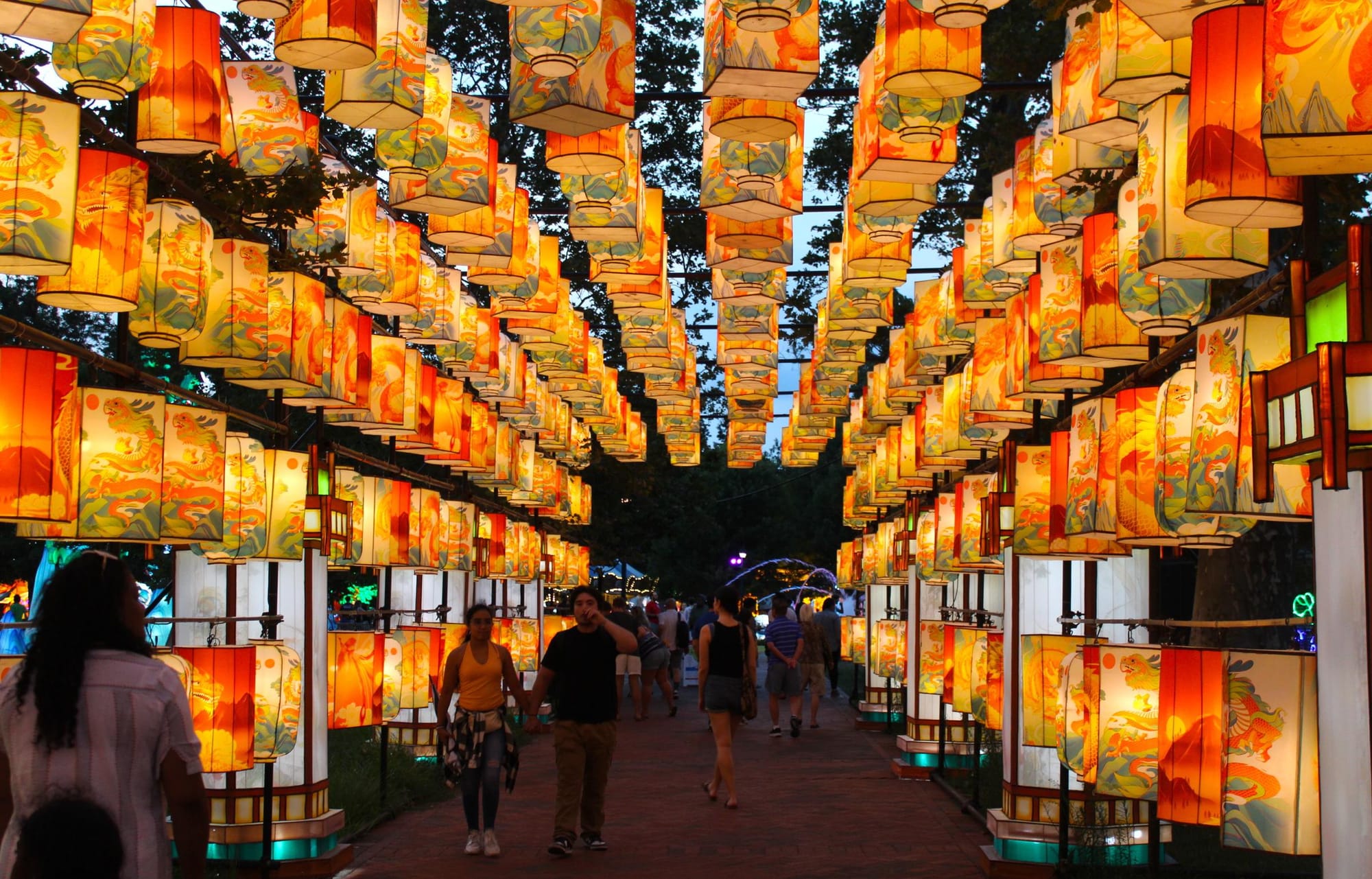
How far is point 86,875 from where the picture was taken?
12.5 feet

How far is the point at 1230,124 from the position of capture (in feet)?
14.0

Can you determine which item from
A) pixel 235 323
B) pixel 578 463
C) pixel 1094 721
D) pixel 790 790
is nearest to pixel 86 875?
pixel 235 323

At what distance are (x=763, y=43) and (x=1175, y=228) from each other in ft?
7.08

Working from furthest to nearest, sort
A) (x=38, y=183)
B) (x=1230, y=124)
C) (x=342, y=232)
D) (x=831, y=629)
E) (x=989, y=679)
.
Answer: (x=831, y=629) < (x=989, y=679) < (x=342, y=232) < (x=38, y=183) < (x=1230, y=124)

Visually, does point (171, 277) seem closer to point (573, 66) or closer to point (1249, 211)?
point (573, 66)

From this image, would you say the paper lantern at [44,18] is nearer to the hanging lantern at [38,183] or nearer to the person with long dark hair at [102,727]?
the hanging lantern at [38,183]

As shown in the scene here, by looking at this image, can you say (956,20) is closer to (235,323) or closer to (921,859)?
(235,323)

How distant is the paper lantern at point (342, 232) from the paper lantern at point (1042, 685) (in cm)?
481

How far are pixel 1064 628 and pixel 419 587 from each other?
8.10m

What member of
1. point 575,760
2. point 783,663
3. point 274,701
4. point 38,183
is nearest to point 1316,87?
point 38,183

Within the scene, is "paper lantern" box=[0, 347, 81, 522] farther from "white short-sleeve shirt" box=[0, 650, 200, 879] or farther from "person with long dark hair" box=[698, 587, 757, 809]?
"person with long dark hair" box=[698, 587, 757, 809]

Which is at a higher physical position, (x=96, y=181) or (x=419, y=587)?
(x=96, y=181)

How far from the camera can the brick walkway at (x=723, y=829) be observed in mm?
10398

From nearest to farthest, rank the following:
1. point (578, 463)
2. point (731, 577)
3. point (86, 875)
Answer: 1. point (86, 875)
2. point (578, 463)
3. point (731, 577)
